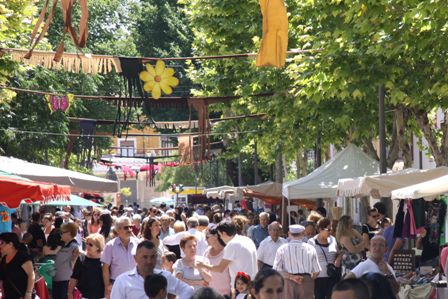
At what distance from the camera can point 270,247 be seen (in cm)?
1734

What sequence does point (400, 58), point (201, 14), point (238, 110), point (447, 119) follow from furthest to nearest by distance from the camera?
point (238, 110)
point (201, 14)
point (447, 119)
point (400, 58)

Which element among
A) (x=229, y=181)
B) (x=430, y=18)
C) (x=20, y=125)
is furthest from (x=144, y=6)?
(x=430, y=18)

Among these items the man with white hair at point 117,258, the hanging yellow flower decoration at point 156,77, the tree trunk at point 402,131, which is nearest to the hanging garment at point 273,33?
the man with white hair at point 117,258

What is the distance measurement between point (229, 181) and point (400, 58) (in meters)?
54.0

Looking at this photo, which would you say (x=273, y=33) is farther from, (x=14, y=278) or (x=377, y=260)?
(x=14, y=278)

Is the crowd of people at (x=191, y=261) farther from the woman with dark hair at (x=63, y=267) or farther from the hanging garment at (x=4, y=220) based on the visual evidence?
the hanging garment at (x=4, y=220)

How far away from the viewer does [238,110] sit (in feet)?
114

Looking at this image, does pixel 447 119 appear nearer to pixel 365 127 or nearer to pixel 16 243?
pixel 365 127

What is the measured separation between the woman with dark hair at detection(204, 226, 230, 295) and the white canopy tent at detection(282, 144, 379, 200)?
9403mm

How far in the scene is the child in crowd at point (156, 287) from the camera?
832 centimetres

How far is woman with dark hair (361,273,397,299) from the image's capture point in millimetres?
7293

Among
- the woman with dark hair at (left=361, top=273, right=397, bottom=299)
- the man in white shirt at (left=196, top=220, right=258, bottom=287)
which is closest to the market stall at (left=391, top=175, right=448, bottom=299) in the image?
the man in white shirt at (left=196, top=220, right=258, bottom=287)

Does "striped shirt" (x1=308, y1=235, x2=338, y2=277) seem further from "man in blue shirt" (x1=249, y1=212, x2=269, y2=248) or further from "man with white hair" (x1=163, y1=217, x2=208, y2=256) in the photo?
"man in blue shirt" (x1=249, y1=212, x2=269, y2=248)

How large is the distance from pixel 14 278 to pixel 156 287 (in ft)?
17.0
